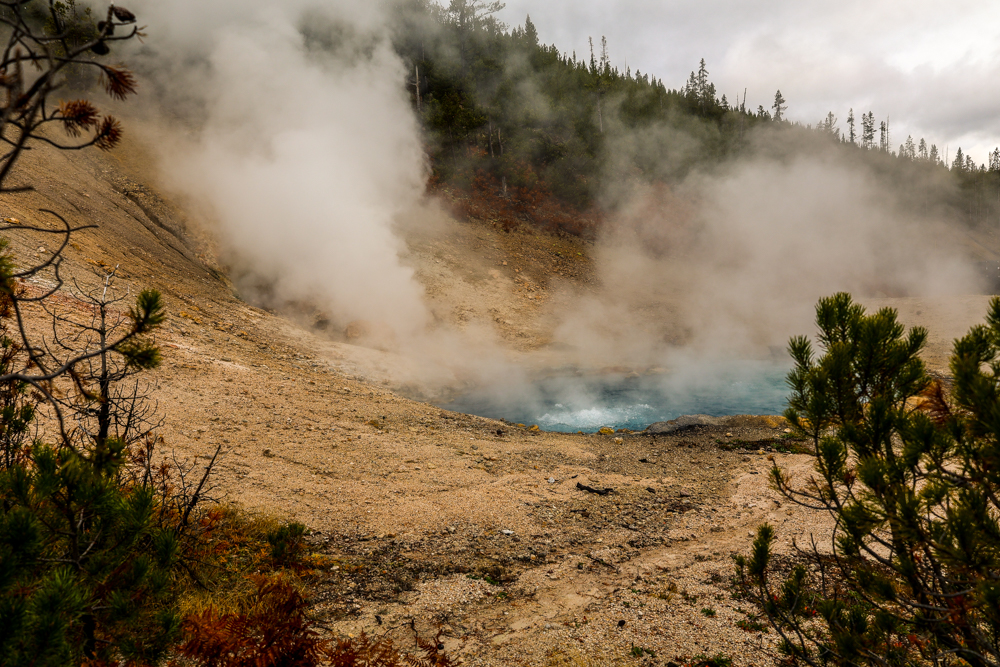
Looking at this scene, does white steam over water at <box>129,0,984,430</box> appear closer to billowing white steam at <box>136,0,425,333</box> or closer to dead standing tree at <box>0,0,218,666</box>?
billowing white steam at <box>136,0,425,333</box>

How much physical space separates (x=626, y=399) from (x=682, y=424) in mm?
3118

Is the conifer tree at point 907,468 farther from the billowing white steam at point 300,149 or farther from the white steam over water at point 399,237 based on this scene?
the billowing white steam at point 300,149

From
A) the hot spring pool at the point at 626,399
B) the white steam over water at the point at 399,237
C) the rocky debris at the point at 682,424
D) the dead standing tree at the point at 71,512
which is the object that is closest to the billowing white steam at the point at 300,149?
the white steam over water at the point at 399,237

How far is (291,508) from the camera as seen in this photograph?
17.9 feet

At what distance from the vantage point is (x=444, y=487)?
261 inches

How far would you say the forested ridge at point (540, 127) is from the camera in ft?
86.5

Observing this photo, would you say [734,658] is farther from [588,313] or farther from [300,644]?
[588,313]

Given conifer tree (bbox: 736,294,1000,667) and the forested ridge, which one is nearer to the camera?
conifer tree (bbox: 736,294,1000,667)

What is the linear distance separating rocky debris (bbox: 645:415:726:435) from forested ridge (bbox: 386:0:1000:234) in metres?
15.9

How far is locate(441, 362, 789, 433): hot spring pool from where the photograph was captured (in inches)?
468

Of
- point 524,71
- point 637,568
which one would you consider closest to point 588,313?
point 637,568

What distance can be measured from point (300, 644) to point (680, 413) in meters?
11.7

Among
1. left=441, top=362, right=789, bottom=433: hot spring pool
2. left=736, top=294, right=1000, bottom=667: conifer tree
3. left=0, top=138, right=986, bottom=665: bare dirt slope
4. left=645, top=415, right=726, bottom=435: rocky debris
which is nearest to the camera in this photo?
left=736, top=294, right=1000, bottom=667: conifer tree

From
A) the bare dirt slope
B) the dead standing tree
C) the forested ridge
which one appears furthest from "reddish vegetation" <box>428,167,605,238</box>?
the dead standing tree
